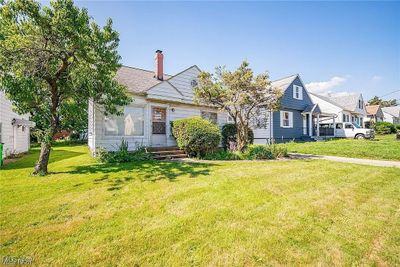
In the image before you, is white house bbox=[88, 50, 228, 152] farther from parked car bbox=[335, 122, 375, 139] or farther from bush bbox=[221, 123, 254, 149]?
parked car bbox=[335, 122, 375, 139]

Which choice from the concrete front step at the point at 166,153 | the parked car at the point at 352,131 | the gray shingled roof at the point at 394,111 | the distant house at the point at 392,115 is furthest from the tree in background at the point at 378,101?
the concrete front step at the point at 166,153

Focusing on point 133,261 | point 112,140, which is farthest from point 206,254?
point 112,140

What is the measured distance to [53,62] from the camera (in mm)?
6836

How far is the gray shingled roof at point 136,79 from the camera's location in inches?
442

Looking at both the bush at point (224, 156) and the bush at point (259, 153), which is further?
the bush at point (259, 153)

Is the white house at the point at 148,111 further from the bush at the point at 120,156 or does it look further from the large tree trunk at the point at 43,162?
the large tree trunk at the point at 43,162

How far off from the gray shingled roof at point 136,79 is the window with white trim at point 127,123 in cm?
114

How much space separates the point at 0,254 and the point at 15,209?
168cm

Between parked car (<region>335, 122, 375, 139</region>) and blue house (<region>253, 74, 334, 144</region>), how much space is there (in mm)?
2667

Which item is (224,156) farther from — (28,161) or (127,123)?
(28,161)

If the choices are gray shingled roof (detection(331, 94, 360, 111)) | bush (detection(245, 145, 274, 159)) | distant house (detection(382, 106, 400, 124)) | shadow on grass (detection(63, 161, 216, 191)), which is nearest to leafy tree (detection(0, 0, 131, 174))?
shadow on grass (detection(63, 161, 216, 191))

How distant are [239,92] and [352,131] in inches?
777

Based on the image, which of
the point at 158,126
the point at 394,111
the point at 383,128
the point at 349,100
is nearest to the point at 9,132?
the point at 158,126

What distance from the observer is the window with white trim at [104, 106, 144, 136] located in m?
10.2
